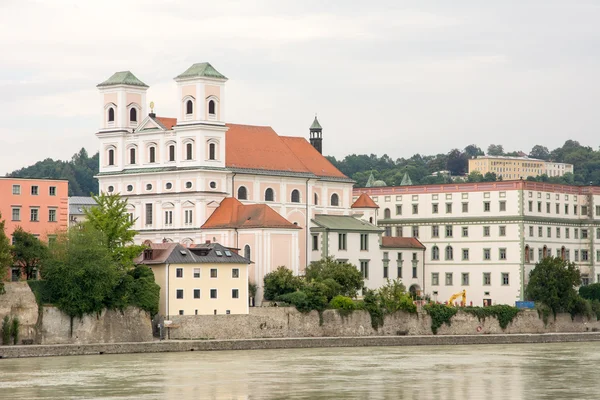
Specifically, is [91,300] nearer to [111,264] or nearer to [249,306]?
[111,264]

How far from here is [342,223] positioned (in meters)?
110

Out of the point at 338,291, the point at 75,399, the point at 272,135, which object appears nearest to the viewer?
the point at 75,399

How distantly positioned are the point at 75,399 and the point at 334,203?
189 ft

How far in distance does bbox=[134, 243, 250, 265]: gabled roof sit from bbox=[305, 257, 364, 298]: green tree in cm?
771

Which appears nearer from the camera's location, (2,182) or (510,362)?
(510,362)

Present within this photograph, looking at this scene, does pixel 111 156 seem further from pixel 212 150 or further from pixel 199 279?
pixel 199 279

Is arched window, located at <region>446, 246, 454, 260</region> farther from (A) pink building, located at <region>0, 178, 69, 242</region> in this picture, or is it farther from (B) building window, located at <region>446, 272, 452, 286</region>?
(A) pink building, located at <region>0, 178, 69, 242</region>

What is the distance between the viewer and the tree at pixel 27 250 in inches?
3374

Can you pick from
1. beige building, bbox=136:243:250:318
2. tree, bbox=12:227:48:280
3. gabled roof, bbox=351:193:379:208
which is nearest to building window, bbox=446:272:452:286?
gabled roof, bbox=351:193:379:208

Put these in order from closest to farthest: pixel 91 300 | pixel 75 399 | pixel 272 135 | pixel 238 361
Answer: pixel 75 399 < pixel 238 361 < pixel 91 300 < pixel 272 135

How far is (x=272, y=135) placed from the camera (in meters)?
113

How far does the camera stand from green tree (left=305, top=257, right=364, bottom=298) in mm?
98250

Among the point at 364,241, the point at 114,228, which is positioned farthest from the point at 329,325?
the point at 364,241

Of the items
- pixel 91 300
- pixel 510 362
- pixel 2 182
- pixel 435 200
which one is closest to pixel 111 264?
pixel 91 300
